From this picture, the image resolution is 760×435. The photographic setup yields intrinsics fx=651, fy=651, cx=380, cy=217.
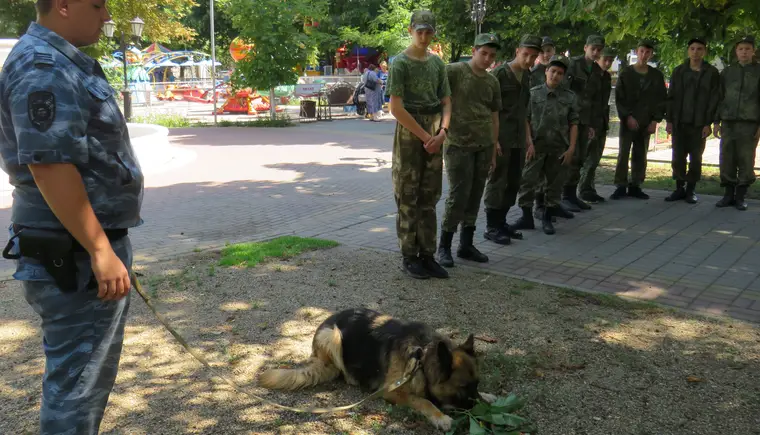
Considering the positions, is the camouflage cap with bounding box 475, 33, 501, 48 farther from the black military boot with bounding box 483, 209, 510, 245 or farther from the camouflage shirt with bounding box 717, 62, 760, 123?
the camouflage shirt with bounding box 717, 62, 760, 123

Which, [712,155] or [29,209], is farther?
[712,155]

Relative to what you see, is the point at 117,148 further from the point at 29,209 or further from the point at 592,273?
the point at 592,273

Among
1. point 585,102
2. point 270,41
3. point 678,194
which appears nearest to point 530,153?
point 585,102

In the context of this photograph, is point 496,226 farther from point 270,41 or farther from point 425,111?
point 270,41

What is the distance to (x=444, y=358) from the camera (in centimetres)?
313

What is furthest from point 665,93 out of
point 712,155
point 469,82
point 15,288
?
point 15,288

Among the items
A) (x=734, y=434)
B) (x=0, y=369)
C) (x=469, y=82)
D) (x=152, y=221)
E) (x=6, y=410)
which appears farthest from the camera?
(x=152, y=221)

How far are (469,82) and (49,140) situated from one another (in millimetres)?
4468

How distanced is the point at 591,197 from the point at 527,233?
7.50ft

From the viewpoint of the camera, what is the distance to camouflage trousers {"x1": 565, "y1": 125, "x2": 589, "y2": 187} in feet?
28.4

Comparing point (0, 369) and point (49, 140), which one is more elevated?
point (49, 140)

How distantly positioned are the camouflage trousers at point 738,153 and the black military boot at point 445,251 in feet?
16.0

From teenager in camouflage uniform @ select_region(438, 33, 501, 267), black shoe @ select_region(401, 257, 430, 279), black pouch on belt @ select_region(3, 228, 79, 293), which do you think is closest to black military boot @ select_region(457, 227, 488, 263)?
teenager in camouflage uniform @ select_region(438, 33, 501, 267)

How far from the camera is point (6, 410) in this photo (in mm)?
3461
